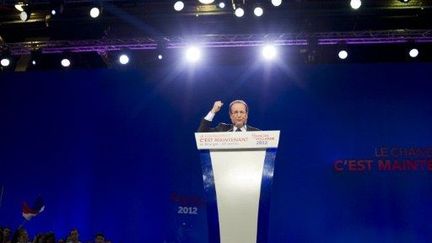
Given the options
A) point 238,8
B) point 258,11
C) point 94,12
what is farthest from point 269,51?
point 94,12

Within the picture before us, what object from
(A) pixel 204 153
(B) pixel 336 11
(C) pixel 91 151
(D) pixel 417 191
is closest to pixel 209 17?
(B) pixel 336 11

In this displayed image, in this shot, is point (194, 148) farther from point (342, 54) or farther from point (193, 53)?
point (342, 54)

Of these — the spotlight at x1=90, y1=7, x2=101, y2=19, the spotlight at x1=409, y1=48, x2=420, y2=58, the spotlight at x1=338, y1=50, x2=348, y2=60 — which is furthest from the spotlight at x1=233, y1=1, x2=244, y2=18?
the spotlight at x1=409, y1=48, x2=420, y2=58

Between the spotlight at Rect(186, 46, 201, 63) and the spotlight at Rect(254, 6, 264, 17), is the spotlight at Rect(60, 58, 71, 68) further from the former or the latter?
the spotlight at Rect(254, 6, 264, 17)

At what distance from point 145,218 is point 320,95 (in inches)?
118

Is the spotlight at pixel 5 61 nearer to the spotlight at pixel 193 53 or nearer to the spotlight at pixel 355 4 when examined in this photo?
the spotlight at pixel 193 53

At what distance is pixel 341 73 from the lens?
6.51m

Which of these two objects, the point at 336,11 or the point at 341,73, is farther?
the point at 341,73

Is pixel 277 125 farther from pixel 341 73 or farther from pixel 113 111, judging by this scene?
pixel 113 111

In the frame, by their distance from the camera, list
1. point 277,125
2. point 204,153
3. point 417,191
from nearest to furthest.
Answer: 1. point 204,153
2. point 417,191
3. point 277,125

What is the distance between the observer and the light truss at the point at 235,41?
6.11 meters

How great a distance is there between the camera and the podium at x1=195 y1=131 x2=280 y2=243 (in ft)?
6.41

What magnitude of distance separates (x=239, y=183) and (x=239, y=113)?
0.34 meters

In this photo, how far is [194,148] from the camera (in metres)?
6.58
